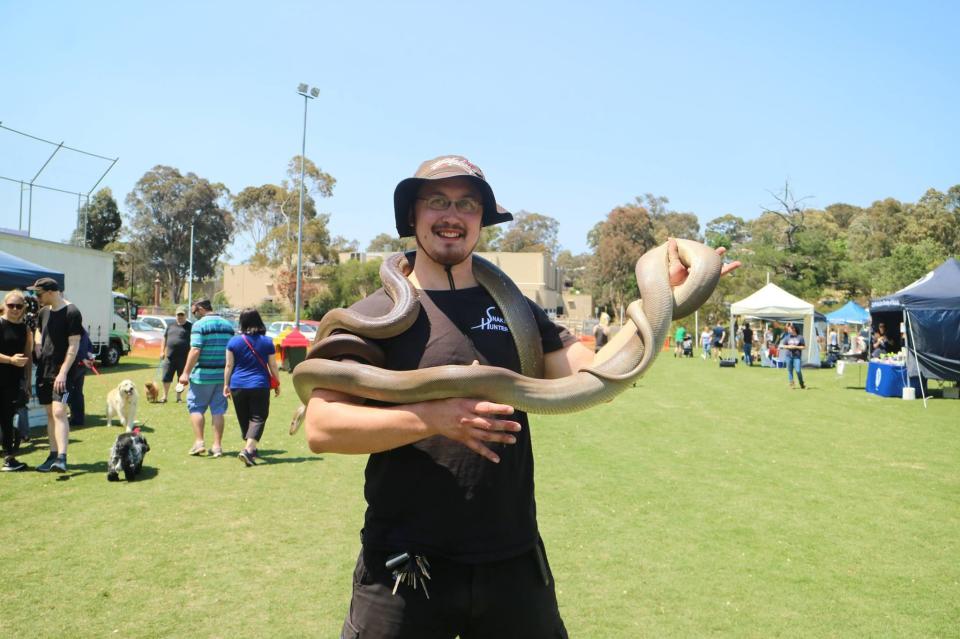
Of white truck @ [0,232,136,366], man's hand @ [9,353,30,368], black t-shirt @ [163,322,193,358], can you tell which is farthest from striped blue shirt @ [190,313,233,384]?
white truck @ [0,232,136,366]

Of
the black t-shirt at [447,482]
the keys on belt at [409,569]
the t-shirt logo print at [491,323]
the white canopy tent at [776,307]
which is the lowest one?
the keys on belt at [409,569]

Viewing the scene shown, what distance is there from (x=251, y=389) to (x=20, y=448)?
4089 mm

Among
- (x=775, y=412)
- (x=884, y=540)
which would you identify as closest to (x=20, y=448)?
(x=884, y=540)

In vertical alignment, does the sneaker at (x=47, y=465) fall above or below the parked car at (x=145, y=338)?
below

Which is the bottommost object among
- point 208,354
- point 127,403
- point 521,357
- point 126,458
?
point 126,458

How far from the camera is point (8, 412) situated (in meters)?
8.77

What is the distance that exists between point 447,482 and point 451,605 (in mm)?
409

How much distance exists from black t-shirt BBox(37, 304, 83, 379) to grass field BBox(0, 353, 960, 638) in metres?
1.35

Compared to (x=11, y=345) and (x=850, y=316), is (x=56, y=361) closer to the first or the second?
(x=11, y=345)

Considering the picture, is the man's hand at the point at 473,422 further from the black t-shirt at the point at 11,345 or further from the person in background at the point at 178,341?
the person in background at the point at 178,341

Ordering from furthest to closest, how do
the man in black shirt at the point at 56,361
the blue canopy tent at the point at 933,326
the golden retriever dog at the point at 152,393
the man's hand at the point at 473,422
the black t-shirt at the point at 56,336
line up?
the blue canopy tent at the point at 933,326
the golden retriever dog at the point at 152,393
the black t-shirt at the point at 56,336
the man in black shirt at the point at 56,361
the man's hand at the point at 473,422

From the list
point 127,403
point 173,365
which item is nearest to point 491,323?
point 127,403

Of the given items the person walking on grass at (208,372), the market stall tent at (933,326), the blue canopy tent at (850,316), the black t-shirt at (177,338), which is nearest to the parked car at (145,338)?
the black t-shirt at (177,338)

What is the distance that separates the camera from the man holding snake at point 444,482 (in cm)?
224
